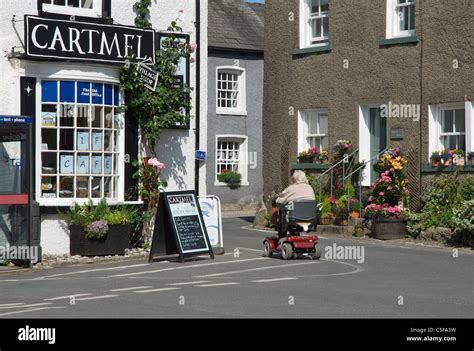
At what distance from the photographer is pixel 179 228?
1847cm

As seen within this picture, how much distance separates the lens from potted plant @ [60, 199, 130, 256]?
18.8 m

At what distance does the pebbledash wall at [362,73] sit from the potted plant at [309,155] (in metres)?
0.46

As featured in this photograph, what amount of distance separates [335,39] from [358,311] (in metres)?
14.9

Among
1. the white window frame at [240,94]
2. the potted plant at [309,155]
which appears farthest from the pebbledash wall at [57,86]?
the white window frame at [240,94]

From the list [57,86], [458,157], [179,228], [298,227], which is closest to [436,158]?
[458,157]

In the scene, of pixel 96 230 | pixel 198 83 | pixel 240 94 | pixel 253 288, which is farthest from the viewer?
pixel 240 94

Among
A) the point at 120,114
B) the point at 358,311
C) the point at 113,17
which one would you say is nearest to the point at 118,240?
the point at 120,114

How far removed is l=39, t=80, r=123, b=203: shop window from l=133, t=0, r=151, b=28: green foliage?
139 centimetres

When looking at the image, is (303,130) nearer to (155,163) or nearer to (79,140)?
(155,163)

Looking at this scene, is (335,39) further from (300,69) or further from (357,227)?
(357,227)

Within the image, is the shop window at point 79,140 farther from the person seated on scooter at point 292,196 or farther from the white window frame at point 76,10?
the person seated on scooter at point 292,196

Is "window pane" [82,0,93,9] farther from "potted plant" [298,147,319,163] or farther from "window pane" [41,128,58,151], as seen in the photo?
"potted plant" [298,147,319,163]

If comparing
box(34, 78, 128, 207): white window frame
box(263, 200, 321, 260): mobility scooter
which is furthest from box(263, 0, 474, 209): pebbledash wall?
box(34, 78, 128, 207): white window frame

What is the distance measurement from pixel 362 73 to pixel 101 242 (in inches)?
365
